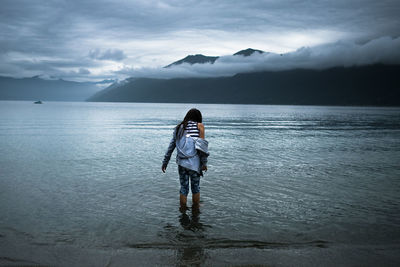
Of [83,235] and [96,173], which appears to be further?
[96,173]

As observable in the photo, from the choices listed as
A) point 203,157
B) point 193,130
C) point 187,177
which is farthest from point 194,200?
point 193,130

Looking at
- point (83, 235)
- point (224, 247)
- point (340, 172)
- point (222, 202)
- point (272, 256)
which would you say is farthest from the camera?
point (340, 172)

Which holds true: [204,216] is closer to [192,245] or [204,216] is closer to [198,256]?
[192,245]

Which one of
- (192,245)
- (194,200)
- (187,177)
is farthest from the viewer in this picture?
(194,200)

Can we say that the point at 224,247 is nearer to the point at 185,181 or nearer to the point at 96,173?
the point at 185,181

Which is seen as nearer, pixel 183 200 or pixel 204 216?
pixel 204 216

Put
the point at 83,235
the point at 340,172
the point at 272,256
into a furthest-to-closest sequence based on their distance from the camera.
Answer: the point at 340,172
the point at 83,235
the point at 272,256

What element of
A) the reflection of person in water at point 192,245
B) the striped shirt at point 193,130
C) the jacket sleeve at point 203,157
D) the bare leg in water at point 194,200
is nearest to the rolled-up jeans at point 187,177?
the bare leg in water at point 194,200

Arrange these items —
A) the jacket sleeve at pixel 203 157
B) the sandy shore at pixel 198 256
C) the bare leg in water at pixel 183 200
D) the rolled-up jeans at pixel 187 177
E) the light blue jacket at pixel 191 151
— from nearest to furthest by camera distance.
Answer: the sandy shore at pixel 198 256 → the light blue jacket at pixel 191 151 → the jacket sleeve at pixel 203 157 → the rolled-up jeans at pixel 187 177 → the bare leg in water at pixel 183 200

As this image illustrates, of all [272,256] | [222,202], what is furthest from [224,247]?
[222,202]

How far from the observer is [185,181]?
8375mm

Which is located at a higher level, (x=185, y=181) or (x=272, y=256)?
(x=185, y=181)

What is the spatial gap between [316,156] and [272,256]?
1524cm

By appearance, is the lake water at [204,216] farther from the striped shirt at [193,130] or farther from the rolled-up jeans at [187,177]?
the striped shirt at [193,130]
